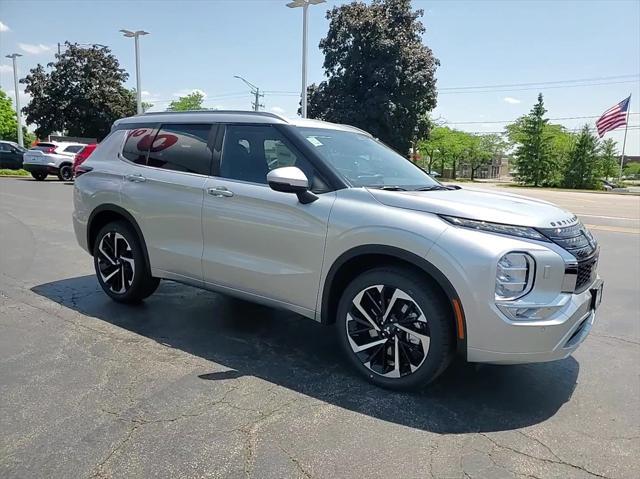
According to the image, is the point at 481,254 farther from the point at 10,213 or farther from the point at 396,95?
the point at 396,95

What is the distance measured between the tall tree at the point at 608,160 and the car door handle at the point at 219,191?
2385 inches

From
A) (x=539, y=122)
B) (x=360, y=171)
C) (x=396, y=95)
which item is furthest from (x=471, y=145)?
(x=360, y=171)

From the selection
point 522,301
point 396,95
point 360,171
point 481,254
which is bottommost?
point 522,301

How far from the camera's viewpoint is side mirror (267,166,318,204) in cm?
335

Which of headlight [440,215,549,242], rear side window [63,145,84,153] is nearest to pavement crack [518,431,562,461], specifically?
headlight [440,215,549,242]

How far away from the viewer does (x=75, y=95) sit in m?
37.6

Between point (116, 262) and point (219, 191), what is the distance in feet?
5.32

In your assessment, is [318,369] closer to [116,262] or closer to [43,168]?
[116,262]

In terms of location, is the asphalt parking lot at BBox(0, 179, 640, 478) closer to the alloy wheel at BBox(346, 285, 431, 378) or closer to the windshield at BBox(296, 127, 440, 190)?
the alloy wheel at BBox(346, 285, 431, 378)

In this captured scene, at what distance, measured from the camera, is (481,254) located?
9.39ft

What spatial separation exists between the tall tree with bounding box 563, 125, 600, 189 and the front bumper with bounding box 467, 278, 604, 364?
2341 inches

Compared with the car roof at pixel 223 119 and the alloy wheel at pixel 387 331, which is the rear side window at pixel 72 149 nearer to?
the car roof at pixel 223 119

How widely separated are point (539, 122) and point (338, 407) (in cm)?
6570

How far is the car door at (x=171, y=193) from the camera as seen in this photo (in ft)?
13.8
